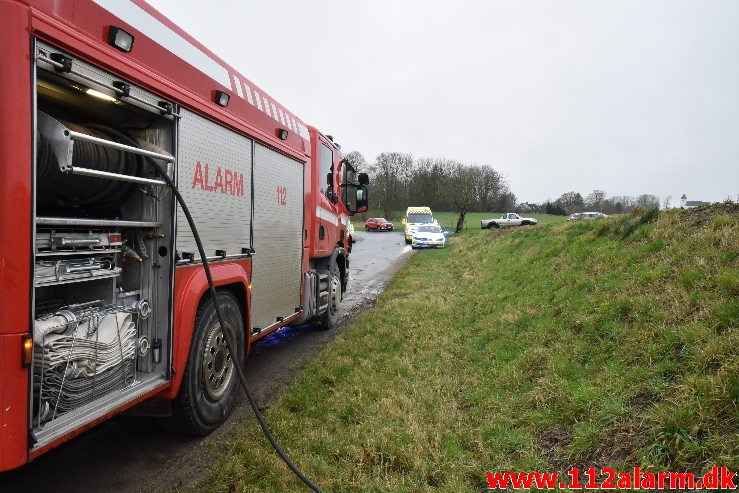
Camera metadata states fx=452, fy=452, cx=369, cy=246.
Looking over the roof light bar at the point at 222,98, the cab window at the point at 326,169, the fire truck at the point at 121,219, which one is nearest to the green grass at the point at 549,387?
the fire truck at the point at 121,219

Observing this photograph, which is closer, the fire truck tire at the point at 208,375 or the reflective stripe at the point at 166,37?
the reflective stripe at the point at 166,37

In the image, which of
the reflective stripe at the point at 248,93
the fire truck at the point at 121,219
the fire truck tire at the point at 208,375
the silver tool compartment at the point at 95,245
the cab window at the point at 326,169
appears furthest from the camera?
the cab window at the point at 326,169

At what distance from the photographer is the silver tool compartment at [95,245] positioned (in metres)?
2.28

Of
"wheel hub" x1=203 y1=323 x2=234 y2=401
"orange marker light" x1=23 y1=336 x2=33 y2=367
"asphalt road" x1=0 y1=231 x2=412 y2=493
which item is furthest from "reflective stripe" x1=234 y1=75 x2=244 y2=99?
"asphalt road" x1=0 y1=231 x2=412 y2=493

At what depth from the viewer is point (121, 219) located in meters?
3.13

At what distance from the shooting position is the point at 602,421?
3.11 metres

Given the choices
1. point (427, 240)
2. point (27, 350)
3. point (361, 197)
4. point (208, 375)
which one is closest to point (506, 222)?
point (427, 240)

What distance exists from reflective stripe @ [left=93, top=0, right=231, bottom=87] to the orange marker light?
1.82 meters

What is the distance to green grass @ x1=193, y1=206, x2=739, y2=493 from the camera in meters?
2.88

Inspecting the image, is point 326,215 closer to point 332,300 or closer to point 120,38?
point 332,300

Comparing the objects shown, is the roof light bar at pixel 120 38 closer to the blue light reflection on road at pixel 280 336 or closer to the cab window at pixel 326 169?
the cab window at pixel 326 169

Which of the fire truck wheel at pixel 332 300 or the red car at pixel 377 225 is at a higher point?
the red car at pixel 377 225

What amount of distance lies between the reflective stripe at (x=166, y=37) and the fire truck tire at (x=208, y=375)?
6.11 feet

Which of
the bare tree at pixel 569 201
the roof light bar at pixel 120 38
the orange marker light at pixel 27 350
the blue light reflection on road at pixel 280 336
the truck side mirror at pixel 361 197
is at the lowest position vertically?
the blue light reflection on road at pixel 280 336
